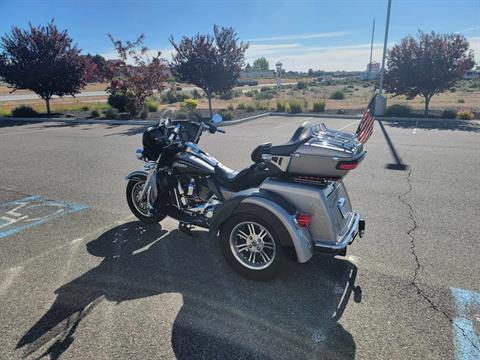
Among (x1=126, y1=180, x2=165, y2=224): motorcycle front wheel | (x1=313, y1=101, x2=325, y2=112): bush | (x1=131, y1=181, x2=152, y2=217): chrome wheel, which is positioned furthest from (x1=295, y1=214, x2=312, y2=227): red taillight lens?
(x1=313, y1=101, x2=325, y2=112): bush

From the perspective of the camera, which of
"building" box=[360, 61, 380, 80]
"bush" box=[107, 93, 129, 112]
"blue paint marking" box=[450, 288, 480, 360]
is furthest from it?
"building" box=[360, 61, 380, 80]

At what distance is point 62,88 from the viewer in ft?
69.8

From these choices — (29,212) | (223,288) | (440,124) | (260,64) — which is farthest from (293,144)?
(260,64)

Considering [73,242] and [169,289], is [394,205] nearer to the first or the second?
[169,289]

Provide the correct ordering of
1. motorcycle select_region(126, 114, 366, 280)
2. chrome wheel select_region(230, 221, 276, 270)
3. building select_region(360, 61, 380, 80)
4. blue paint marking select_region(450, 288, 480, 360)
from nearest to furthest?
blue paint marking select_region(450, 288, 480, 360)
motorcycle select_region(126, 114, 366, 280)
chrome wheel select_region(230, 221, 276, 270)
building select_region(360, 61, 380, 80)

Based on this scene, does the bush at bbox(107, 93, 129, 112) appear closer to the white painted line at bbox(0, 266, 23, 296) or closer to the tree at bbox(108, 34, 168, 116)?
the tree at bbox(108, 34, 168, 116)

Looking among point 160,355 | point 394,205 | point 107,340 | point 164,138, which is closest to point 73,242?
point 164,138

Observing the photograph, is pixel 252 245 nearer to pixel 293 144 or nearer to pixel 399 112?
pixel 293 144

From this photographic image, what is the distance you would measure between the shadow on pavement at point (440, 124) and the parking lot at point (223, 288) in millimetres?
8429

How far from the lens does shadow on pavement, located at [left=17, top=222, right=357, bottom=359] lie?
2689mm

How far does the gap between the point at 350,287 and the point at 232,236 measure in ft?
3.99

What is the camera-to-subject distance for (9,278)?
3711mm

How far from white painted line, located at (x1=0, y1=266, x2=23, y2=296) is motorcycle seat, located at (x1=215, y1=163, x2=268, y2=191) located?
234 centimetres

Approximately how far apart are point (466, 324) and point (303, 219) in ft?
4.96
